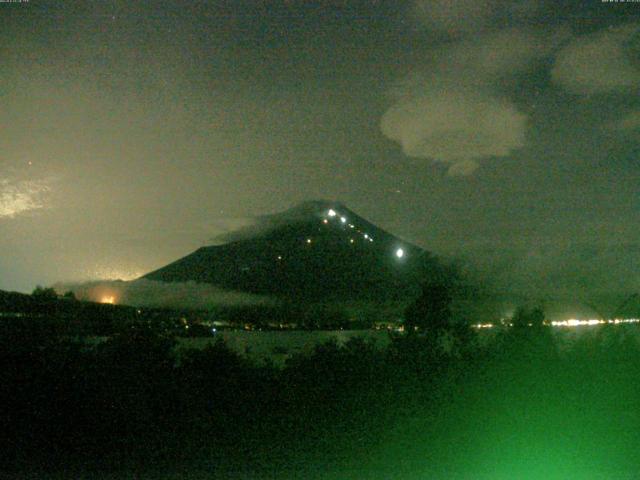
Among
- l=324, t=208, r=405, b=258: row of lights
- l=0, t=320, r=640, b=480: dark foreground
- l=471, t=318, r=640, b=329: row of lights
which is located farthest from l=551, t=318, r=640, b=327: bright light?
l=324, t=208, r=405, b=258: row of lights

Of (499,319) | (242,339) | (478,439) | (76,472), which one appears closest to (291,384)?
(242,339)

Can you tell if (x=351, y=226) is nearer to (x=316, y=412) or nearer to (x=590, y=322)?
(x=590, y=322)

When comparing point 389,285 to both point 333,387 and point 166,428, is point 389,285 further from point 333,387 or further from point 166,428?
point 166,428

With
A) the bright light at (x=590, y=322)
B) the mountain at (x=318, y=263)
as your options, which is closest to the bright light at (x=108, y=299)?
the mountain at (x=318, y=263)

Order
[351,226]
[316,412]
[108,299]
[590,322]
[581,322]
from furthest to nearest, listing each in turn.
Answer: [351,226] < [108,299] < [581,322] < [590,322] < [316,412]

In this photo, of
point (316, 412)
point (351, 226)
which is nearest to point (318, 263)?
point (351, 226)

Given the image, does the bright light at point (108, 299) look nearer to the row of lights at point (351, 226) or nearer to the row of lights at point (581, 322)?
the row of lights at point (351, 226)

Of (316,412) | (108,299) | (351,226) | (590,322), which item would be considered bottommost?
(316,412)
